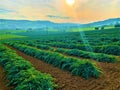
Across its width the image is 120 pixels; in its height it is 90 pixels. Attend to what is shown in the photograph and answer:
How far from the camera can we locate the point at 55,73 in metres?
13.0

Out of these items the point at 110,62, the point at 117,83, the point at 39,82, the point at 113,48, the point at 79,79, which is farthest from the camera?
the point at 113,48

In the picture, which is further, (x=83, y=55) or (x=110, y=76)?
(x=83, y=55)

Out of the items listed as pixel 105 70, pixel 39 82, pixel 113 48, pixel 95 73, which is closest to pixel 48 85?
pixel 39 82

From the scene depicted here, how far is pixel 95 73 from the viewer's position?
1140 cm

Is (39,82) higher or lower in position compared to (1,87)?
higher

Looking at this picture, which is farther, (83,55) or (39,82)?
(83,55)

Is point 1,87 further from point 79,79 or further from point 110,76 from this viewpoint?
point 110,76

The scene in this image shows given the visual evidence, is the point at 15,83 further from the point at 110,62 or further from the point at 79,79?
the point at 110,62

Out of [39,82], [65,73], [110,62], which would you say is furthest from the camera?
[110,62]

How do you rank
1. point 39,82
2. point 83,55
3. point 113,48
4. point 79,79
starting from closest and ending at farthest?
point 39,82 → point 79,79 → point 83,55 → point 113,48

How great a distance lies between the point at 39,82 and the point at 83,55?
10.1 metres

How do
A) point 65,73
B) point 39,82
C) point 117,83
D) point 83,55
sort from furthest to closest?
point 83,55
point 65,73
point 117,83
point 39,82

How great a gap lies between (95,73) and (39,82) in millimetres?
3269

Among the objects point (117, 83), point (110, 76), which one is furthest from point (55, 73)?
point (117, 83)
